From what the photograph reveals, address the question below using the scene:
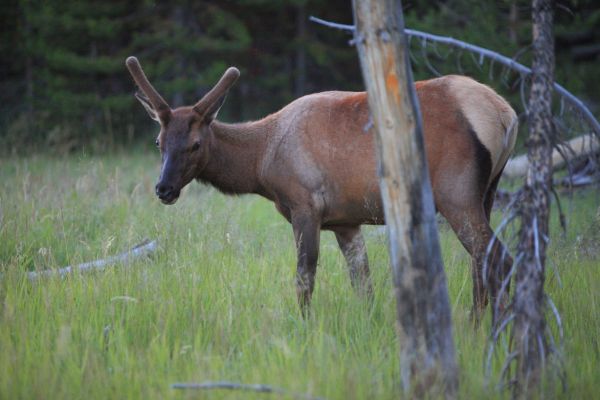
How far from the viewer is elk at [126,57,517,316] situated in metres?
5.21

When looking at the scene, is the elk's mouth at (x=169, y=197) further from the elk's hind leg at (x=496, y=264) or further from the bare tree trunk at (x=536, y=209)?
the bare tree trunk at (x=536, y=209)

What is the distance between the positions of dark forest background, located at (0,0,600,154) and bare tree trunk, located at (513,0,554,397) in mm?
10226

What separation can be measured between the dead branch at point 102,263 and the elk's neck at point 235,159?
828mm

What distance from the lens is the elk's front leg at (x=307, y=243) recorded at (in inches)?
221

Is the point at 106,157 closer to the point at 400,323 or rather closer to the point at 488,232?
the point at 488,232

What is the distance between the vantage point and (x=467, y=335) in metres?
4.39

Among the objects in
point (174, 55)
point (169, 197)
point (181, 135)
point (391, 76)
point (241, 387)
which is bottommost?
point (241, 387)

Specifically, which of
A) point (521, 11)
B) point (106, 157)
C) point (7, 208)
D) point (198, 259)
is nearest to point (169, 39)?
point (106, 157)

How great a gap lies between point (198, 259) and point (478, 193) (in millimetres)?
2326

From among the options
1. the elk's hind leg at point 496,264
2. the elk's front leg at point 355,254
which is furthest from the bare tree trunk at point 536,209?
the elk's front leg at point 355,254

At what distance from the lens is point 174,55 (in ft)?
58.1

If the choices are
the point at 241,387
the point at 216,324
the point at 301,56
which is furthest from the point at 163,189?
the point at 301,56

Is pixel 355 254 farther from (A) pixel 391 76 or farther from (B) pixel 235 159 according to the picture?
(A) pixel 391 76

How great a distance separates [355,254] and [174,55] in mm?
12998
